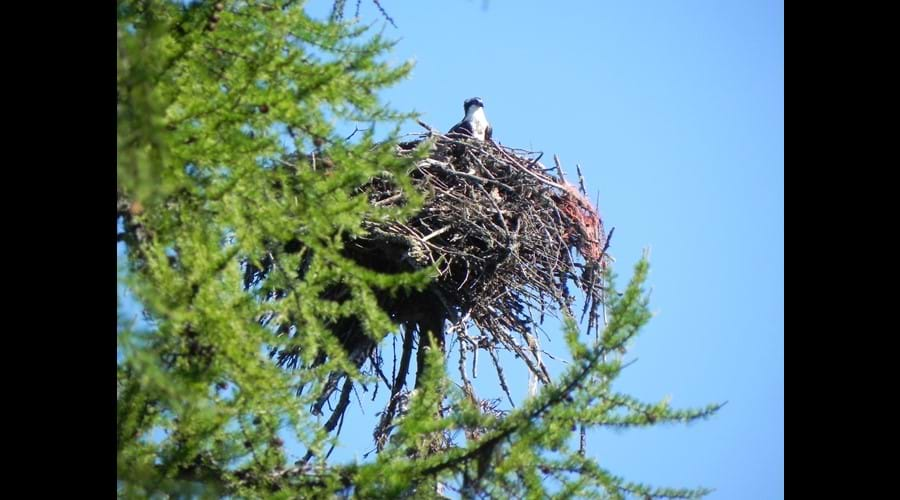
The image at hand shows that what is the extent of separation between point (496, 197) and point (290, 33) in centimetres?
461

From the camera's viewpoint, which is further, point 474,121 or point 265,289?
point 474,121

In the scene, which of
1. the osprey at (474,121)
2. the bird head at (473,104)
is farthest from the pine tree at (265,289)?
the bird head at (473,104)

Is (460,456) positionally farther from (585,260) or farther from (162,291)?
(585,260)

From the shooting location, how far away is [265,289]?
364 cm

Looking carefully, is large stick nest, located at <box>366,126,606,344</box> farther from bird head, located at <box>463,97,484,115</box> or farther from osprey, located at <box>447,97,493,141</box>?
bird head, located at <box>463,97,484,115</box>

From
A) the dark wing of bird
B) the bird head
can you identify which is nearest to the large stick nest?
the dark wing of bird

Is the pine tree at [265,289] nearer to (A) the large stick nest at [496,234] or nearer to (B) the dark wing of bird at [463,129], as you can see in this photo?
(A) the large stick nest at [496,234]

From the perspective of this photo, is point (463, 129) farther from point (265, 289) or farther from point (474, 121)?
point (265, 289)

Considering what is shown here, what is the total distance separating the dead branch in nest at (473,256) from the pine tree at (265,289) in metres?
3.28

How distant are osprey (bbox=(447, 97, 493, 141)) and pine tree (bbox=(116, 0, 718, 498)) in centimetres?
608

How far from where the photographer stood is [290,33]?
3359mm

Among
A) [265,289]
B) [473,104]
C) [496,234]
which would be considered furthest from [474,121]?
[265,289]

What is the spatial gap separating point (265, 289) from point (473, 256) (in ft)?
12.1
